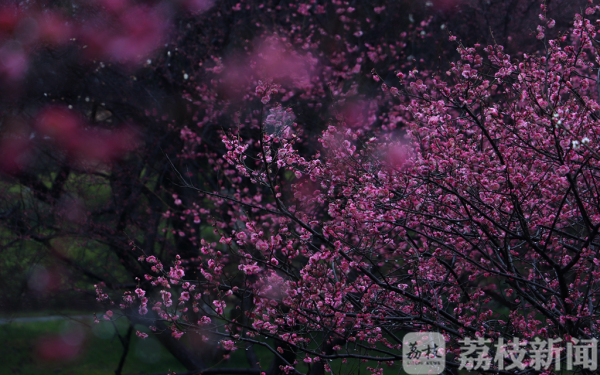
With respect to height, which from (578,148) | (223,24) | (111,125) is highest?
(223,24)

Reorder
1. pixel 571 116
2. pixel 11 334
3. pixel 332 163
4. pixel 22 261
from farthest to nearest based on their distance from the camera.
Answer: pixel 11 334
pixel 22 261
pixel 332 163
pixel 571 116

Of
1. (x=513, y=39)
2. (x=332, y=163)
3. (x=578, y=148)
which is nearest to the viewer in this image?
(x=578, y=148)

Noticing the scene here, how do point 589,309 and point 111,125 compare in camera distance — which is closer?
point 589,309

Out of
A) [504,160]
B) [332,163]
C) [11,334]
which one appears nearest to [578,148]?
[504,160]

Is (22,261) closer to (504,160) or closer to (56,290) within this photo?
(56,290)

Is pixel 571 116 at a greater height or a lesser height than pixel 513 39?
lesser

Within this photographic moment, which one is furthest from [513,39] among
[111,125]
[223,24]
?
[111,125]

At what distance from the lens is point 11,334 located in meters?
11.2

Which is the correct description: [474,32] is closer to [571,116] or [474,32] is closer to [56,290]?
[571,116]

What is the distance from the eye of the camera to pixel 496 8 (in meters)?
9.64

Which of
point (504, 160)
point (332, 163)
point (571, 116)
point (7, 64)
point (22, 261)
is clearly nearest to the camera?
point (571, 116)

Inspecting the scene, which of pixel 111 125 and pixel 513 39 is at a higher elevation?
pixel 513 39

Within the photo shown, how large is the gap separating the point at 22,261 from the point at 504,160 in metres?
7.97

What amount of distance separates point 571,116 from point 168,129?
22.8 ft
